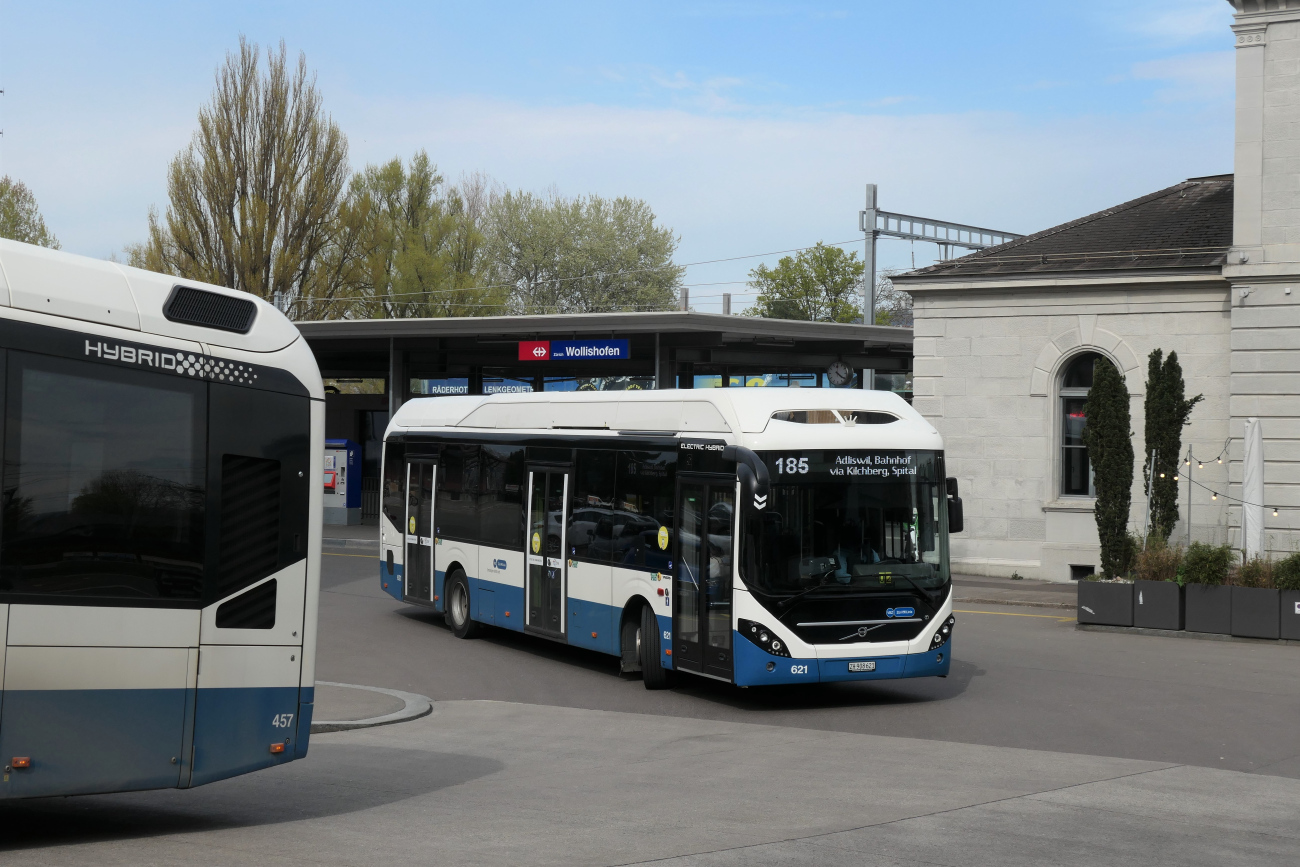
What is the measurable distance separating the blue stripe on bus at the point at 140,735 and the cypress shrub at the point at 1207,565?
1416 centimetres

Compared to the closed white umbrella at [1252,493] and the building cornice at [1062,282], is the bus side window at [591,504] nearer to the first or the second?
the closed white umbrella at [1252,493]

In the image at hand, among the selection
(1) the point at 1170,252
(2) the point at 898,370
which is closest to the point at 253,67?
(2) the point at 898,370

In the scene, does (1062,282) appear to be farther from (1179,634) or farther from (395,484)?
(395,484)

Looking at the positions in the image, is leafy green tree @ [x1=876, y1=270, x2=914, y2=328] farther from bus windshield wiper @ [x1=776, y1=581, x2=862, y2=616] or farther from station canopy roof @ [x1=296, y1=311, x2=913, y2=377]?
bus windshield wiper @ [x1=776, y1=581, x2=862, y2=616]

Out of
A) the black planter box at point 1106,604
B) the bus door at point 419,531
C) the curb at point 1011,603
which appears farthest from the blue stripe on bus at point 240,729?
the curb at point 1011,603

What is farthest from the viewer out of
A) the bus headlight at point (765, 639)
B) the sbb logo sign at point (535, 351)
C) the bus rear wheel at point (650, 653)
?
the sbb logo sign at point (535, 351)

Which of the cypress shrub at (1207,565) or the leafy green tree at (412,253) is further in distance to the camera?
the leafy green tree at (412,253)

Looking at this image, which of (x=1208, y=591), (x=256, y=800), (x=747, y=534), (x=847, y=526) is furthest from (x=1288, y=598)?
(x=256, y=800)

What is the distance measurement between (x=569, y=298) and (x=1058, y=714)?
6405 cm

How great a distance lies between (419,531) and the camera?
65.2 feet

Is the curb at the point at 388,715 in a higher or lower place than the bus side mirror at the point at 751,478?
lower

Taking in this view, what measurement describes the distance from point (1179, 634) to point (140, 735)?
15.4 m

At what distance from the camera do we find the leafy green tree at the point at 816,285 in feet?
234

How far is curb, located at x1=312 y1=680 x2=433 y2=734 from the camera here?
12.2 m
